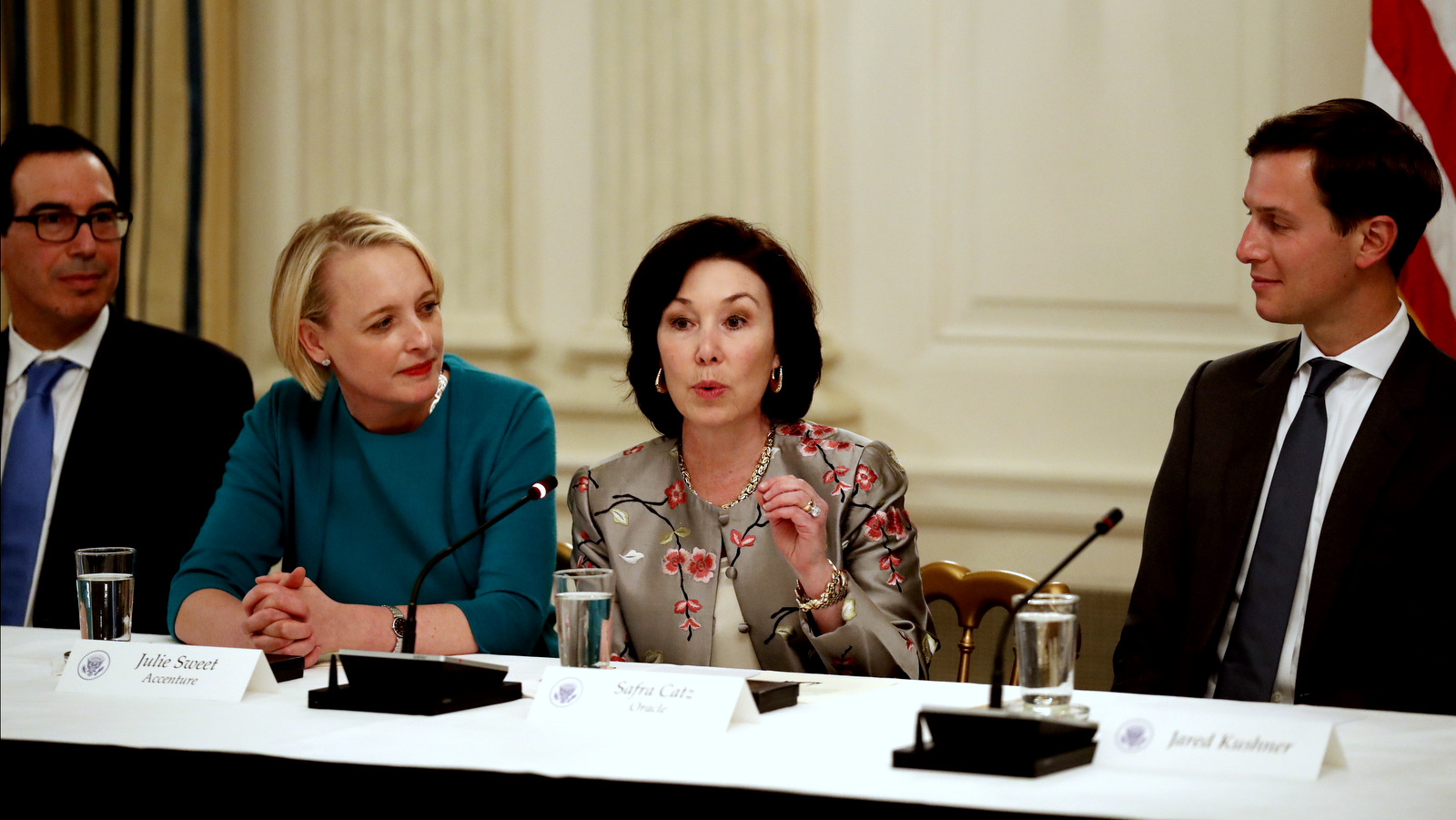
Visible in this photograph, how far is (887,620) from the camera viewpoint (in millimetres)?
1927

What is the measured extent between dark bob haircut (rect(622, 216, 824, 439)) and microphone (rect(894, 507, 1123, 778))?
3.36ft

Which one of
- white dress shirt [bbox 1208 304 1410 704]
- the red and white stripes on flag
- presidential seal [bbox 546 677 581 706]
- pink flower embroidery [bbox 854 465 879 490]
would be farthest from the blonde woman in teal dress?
the red and white stripes on flag

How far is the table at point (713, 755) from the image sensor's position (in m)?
1.12

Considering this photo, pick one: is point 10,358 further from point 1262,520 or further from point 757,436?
point 1262,520

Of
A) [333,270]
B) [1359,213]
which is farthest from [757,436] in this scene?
[1359,213]

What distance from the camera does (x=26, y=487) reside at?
103 inches

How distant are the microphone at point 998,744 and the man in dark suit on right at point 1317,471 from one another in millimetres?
822

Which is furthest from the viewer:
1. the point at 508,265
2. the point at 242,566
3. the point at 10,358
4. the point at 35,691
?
the point at 508,265

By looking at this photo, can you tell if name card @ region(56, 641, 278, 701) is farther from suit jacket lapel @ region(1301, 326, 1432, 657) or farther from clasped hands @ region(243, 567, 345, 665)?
suit jacket lapel @ region(1301, 326, 1432, 657)

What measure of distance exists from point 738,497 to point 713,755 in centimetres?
88

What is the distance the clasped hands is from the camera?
179 centimetres

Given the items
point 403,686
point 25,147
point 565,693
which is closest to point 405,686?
point 403,686

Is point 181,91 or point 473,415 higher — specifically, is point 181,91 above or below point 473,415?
above

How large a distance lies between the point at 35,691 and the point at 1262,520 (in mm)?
1695
